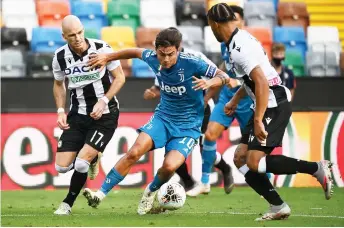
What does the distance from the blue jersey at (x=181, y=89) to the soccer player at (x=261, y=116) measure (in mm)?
633

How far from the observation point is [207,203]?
38.2 feet

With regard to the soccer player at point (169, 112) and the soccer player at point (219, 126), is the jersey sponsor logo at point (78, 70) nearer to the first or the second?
the soccer player at point (169, 112)

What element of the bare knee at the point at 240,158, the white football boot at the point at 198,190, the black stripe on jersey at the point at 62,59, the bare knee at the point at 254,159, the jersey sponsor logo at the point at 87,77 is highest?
the black stripe on jersey at the point at 62,59

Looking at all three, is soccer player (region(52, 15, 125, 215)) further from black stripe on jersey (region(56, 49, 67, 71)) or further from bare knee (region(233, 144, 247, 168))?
bare knee (region(233, 144, 247, 168))

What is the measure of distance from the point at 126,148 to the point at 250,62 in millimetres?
5896

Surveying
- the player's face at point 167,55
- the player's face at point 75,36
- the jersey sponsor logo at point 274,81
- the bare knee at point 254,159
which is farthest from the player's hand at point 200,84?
the player's face at point 75,36

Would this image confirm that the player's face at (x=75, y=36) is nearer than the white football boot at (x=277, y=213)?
No

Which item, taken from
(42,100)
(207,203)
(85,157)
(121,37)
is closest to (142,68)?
(121,37)

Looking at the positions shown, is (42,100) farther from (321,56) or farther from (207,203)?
(321,56)

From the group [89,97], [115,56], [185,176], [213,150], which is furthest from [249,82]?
[185,176]

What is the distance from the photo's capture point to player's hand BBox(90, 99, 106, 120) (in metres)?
10.1

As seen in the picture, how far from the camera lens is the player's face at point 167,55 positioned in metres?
9.39

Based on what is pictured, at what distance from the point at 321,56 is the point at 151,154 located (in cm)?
363

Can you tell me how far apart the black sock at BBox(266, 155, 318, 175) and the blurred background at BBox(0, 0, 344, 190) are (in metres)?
5.12
